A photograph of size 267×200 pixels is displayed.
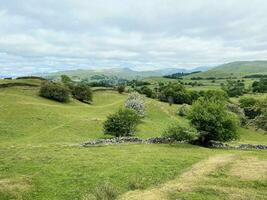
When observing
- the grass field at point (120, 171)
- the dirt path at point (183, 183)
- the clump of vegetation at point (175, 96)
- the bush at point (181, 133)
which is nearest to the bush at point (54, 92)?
the grass field at point (120, 171)

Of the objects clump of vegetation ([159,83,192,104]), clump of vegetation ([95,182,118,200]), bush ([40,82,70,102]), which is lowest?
clump of vegetation ([159,83,192,104])

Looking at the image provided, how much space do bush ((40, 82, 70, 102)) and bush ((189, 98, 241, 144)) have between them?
53.9 meters

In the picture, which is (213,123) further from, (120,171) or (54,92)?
(54,92)

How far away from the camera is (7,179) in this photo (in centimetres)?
3091

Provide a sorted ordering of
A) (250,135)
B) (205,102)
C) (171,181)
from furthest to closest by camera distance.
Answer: (250,135) → (205,102) → (171,181)

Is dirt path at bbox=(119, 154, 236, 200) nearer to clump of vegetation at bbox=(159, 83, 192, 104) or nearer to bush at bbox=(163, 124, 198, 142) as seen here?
bush at bbox=(163, 124, 198, 142)

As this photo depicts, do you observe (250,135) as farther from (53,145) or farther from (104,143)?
(53,145)

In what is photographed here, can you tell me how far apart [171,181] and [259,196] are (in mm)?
6983

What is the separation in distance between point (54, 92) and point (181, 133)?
56742 mm

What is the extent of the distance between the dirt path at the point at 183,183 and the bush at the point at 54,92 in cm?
6602

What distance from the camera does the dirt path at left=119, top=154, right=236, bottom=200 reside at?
25.5 meters

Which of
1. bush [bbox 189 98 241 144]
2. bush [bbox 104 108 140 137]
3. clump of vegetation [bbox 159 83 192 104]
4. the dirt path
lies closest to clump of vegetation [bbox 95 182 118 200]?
the dirt path

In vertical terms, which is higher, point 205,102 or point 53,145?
point 205,102

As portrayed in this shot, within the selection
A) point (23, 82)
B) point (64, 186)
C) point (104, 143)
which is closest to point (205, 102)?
point (104, 143)
